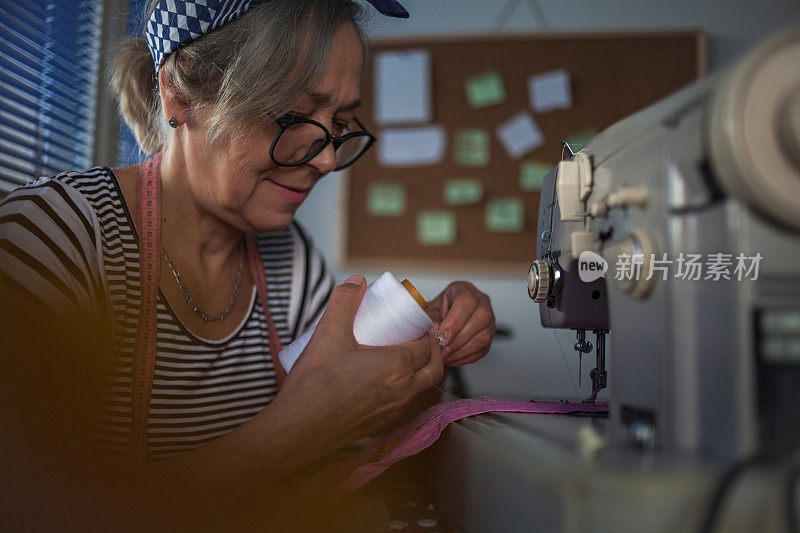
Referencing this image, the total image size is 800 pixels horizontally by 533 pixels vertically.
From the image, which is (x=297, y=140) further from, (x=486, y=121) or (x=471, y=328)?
(x=486, y=121)

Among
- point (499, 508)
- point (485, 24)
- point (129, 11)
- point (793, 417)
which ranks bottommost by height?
point (499, 508)

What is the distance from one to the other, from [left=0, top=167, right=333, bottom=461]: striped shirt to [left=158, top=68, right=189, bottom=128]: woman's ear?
141 millimetres

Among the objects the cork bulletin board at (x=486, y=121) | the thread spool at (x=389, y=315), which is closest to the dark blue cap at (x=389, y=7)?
the thread spool at (x=389, y=315)

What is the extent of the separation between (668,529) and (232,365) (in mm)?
762

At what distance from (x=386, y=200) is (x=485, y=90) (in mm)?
612

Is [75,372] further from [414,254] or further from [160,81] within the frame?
[414,254]

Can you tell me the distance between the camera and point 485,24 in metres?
2.38

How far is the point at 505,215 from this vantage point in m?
2.34

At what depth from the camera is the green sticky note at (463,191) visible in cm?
237

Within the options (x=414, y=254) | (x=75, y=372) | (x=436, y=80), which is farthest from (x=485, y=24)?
(x=75, y=372)

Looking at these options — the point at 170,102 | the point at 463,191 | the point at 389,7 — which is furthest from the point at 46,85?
the point at 463,191

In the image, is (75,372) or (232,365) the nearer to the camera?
(75,372)

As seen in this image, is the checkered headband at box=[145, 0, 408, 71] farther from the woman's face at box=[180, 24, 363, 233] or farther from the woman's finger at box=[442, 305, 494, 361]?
the woman's finger at box=[442, 305, 494, 361]

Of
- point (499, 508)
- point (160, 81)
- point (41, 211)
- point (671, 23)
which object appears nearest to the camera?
point (499, 508)
